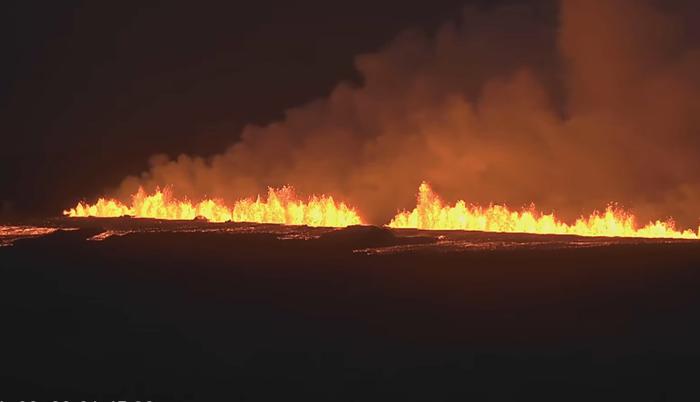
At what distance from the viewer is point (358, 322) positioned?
1204 inches

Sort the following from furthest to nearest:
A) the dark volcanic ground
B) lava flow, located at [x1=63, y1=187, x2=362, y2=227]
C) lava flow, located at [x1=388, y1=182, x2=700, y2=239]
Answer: lava flow, located at [x1=63, y1=187, x2=362, y2=227], lava flow, located at [x1=388, y1=182, x2=700, y2=239], the dark volcanic ground

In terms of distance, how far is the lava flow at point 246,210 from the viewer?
3041 inches

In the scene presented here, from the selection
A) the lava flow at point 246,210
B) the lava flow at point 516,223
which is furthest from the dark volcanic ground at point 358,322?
the lava flow at point 246,210

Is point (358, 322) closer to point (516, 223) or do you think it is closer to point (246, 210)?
point (516, 223)

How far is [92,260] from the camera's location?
48.2 m

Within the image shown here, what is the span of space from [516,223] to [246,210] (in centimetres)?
3122

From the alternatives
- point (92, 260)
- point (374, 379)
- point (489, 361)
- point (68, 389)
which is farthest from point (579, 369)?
point (92, 260)

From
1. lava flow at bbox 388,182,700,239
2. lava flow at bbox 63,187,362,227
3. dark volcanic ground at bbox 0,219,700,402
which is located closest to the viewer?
dark volcanic ground at bbox 0,219,700,402

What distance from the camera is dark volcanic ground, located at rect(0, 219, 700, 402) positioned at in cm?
2311

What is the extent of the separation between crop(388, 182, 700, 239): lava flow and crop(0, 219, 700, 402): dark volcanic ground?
34.3 ft

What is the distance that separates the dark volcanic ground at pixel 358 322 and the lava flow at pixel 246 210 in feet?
84.9

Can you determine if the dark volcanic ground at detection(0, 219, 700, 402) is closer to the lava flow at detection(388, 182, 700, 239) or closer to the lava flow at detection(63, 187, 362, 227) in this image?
the lava flow at detection(388, 182, 700, 239)

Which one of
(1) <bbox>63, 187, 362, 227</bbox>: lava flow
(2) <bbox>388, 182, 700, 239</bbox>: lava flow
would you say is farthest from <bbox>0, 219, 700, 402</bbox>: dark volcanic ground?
(1) <bbox>63, 187, 362, 227</bbox>: lava flow

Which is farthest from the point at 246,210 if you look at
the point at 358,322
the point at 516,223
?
the point at 358,322
